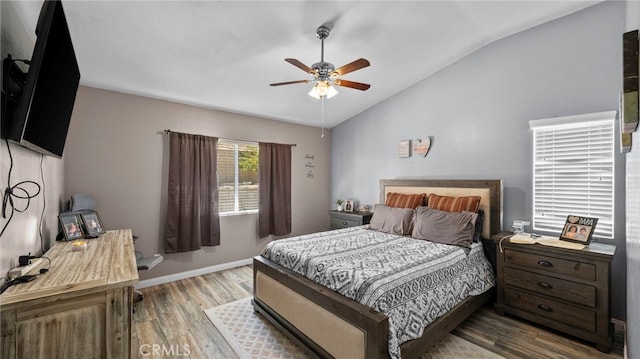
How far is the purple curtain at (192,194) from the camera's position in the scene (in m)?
3.67

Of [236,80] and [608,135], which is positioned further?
[236,80]

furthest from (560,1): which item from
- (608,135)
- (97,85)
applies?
(97,85)

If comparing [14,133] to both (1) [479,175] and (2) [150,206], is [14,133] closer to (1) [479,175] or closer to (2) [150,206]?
(2) [150,206]

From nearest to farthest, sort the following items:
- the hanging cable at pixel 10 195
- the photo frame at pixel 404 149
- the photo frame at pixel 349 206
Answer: the hanging cable at pixel 10 195, the photo frame at pixel 404 149, the photo frame at pixel 349 206

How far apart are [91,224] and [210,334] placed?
1.58 meters

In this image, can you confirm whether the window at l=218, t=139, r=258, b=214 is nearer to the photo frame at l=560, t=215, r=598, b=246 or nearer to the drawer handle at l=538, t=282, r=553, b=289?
the drawer handle at l=538, t=282, r=553, b=289

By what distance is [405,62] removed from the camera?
348 centimetres

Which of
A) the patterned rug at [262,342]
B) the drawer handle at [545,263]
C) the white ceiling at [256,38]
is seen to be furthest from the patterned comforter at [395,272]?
the white ceiling at [256,38]

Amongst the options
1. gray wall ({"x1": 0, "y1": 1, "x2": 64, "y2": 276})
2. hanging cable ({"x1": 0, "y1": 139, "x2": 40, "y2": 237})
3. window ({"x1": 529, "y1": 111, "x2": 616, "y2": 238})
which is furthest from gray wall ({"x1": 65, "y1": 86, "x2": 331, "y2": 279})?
window ({"x1": 529, "y1": 111, "x2": 616, "y2": 238})

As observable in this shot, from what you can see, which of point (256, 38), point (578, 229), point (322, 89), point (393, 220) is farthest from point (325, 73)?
point (578, 229)

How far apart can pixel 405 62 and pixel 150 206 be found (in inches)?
151

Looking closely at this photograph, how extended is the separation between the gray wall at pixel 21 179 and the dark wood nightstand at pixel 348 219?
142 inches

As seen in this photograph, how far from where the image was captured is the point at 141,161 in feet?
Result: 11.5

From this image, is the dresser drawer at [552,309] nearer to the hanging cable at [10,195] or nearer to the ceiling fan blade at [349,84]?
the ceiling fan blade at [349,84]
